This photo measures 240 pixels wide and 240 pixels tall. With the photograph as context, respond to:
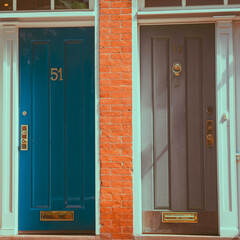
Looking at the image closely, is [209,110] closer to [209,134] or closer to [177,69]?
[209,134]

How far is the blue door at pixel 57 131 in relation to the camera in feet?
15.9

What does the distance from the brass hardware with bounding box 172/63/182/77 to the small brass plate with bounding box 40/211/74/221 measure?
2109 millimetres

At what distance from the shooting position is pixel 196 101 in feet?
15.8

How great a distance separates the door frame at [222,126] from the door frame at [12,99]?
1.53 ft

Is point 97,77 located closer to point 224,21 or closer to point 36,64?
point 36,64

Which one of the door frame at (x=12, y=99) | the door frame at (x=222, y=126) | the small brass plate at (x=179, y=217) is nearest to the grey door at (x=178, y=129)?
the small brass plate at (x=179, y=217)

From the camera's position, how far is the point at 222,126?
4.66 m

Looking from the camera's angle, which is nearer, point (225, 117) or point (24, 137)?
Result: point (225, 117)

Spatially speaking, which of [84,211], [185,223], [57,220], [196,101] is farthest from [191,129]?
[57,220]

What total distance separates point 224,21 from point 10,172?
10.3ft

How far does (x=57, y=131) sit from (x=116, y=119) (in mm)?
776

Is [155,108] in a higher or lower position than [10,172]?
higher

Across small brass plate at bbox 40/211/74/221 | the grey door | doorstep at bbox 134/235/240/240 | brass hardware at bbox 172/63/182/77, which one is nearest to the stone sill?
→ doorstep at bbox 134/235/240/240

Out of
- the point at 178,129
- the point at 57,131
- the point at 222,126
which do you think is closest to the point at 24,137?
the point at 57,131
